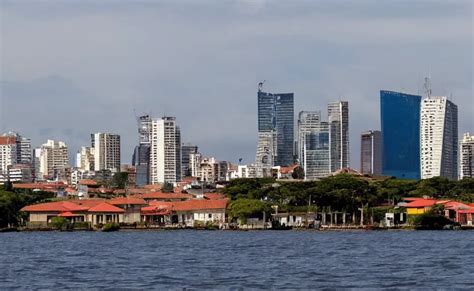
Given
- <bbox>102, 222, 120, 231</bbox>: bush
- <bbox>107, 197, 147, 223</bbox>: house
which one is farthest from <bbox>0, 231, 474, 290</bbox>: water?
<bbox>107, 197, 147, 223</bbox>: house

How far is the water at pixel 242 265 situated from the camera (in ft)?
113

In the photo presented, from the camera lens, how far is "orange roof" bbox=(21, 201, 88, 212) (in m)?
94.7

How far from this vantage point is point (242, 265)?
41.8m

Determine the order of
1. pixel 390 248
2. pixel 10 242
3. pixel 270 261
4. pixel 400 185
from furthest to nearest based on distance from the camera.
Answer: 1. pixel 400 185
2. pixel 10 242
3. pixel 390 248
4. pixel 270 261

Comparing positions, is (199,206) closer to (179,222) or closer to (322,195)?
(179,222)

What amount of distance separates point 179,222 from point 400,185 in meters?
19.4

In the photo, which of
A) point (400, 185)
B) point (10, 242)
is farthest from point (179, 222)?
point (10, 242)

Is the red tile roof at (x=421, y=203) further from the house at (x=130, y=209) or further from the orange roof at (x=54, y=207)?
the orange roof at (x=54, y=207)

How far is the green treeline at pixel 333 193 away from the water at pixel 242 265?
31753 millimetres

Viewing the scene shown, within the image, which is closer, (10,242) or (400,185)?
(10,242)

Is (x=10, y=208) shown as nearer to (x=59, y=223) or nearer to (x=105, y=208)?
(x=59, y=223)

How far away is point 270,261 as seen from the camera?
145 feet

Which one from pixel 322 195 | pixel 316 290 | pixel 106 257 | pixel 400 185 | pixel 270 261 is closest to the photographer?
pixel 316 290

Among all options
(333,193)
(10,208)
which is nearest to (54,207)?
(10,208)
